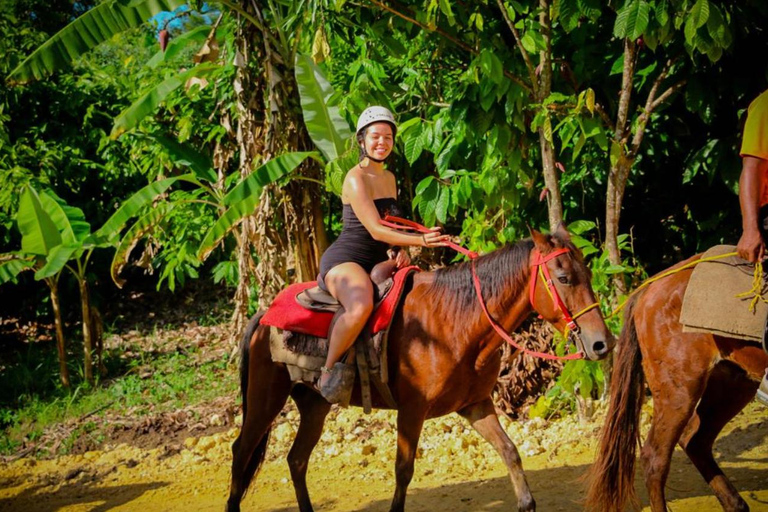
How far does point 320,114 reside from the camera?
24.6ft

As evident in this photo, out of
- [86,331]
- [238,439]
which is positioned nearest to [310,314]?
[238,439]

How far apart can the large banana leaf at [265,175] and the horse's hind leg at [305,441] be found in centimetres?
Result: 254

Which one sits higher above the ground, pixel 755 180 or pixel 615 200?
pixel 755 180

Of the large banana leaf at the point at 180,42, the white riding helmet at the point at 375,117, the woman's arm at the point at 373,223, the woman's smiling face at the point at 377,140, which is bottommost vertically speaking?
the woman's arm at the point at 373,223

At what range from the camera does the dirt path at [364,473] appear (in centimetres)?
553

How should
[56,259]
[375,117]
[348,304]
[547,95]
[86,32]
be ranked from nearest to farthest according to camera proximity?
[348,304] → [375,117] → [547,95] → [86,32] → [56,259]

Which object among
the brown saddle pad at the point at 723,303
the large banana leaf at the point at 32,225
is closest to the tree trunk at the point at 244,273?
the large banana leaf at the point at 32,225

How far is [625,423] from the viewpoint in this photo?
178 inches

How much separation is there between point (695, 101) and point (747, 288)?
7.36ft

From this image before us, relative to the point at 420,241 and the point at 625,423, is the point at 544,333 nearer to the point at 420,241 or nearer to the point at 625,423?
the point at 625,423

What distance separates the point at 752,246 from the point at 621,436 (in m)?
1.34

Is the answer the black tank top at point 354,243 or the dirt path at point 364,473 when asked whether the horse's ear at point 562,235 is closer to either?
the black tank top at point 354,243

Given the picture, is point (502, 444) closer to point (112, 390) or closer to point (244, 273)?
point (244, 273)

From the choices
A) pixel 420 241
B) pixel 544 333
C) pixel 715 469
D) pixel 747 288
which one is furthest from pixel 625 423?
pixel 544 333
